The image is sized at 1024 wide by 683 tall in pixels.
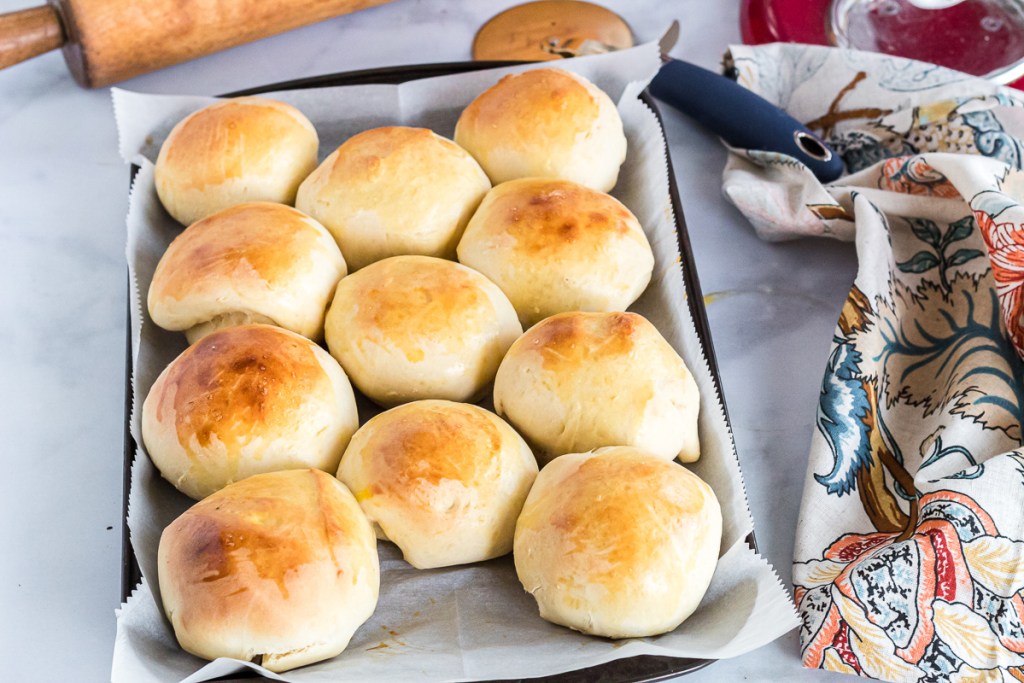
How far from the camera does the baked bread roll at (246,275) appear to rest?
3.67 ft

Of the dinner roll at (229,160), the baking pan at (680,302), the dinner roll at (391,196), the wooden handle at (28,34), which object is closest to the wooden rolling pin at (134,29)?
the wooden handle at (28,34)

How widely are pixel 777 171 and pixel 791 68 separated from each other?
22cm

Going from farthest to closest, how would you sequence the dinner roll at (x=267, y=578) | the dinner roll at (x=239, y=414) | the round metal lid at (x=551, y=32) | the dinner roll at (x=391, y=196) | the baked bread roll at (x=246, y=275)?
the round metal lid at (x=551, y=32)
the dinner roll at (x=391, y=196)
the baked bread roll at (x=246, y=275)
the dinner roll at (x=239, y=414)
the dinner roll at (x=267, y=578)

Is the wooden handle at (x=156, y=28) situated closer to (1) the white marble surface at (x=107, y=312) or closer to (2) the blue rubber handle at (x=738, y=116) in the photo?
(1) the white marble surface at (x=107, y=312)

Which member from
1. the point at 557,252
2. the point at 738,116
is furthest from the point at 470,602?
the point at 738,116

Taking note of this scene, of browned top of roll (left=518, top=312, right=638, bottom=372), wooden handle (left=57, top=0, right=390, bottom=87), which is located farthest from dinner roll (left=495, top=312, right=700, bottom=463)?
wooden handle (left=57, top=0, right=390, bottom=87)

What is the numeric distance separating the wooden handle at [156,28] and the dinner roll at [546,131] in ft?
1.50

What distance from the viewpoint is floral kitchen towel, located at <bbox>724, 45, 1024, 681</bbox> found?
1004 mm

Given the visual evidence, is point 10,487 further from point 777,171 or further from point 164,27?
point 777,171

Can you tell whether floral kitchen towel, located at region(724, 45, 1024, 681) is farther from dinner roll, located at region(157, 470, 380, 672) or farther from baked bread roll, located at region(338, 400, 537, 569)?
dinner roll, located at region(157, 470, 380, 672)

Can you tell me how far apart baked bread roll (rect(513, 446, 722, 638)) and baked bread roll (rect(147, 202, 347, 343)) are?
37cm

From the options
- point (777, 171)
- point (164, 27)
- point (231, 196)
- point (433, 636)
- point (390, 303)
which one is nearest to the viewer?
point (433, 636)

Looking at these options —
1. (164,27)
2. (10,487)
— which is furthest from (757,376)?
(164,27)

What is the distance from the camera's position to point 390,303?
1.11 meters
